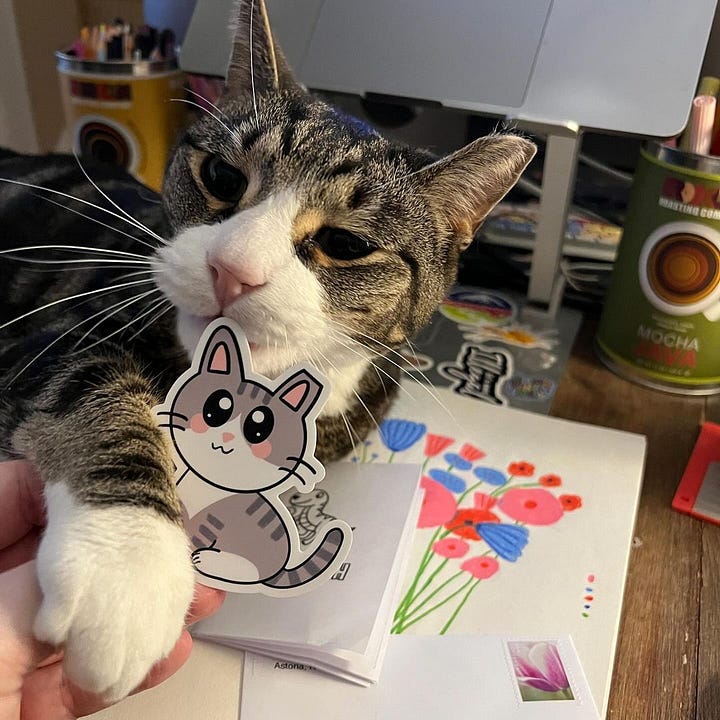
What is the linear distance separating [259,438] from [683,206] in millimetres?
696

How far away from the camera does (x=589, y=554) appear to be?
0.75 meters

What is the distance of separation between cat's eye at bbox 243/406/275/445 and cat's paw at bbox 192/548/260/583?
0.10 m

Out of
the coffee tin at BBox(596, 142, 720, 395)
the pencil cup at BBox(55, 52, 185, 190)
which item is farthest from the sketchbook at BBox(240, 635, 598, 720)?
the pencil cup at BBox(55, 52, 185, 190)

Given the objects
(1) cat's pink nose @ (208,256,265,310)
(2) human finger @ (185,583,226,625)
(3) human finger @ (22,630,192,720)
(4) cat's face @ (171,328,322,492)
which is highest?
(1) cat's pink nose @ (208,256,265,310)

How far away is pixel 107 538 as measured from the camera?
479mm

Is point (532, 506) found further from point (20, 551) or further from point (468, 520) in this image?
point (20, 551)

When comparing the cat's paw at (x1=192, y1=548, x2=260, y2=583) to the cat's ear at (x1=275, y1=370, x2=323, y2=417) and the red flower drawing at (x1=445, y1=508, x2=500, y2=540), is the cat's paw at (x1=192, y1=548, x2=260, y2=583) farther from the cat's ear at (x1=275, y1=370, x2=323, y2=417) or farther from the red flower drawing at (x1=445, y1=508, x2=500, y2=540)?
the red flower drawing at (x1=445, y1=508, x2=500, y2=540)

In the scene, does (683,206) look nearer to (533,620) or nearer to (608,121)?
(608,121)

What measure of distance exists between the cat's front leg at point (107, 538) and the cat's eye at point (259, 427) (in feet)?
0.24

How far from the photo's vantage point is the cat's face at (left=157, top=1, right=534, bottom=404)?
22.3 inches

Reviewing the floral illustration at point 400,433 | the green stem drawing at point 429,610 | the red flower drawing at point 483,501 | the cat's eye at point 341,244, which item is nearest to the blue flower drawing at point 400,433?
the floral illustration at point 400,433

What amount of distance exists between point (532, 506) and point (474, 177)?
1.25ft

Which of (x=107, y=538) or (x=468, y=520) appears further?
(x=468, y=520)

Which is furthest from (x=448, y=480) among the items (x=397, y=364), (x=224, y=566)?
(x=224, y=566)
